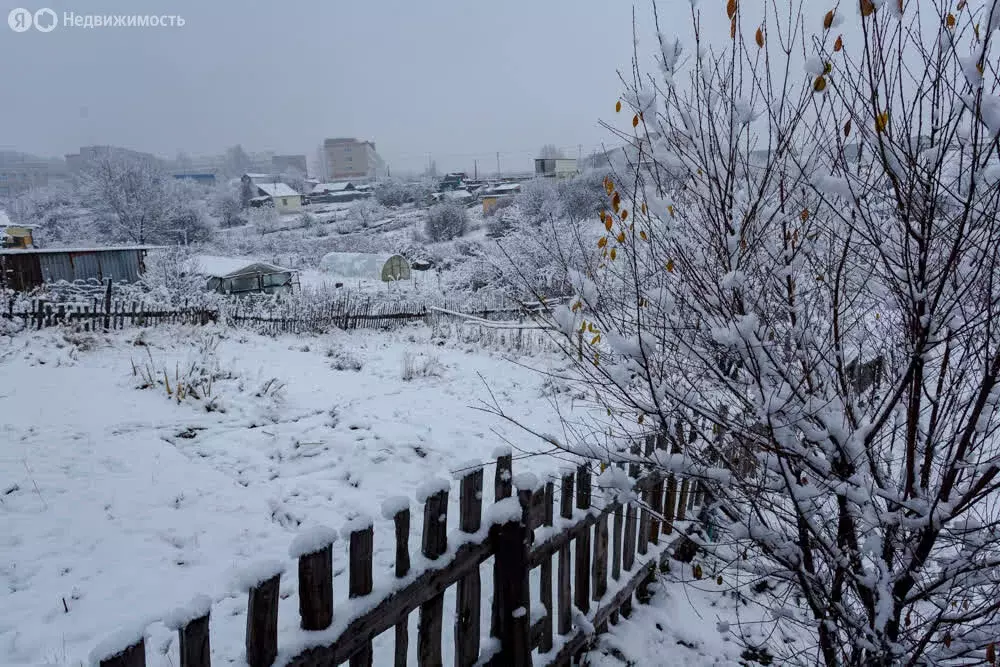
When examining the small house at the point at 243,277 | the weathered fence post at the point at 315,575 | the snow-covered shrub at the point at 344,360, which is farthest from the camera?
the small house at the point at 243,277

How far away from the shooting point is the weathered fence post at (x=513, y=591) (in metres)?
2.21

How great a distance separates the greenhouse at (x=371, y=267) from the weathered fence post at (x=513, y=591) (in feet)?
99.5

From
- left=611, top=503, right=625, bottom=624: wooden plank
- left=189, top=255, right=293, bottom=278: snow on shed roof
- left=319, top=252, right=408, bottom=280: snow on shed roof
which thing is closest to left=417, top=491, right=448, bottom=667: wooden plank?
left=611, top=503, right=625, bottom=624: wooden plank

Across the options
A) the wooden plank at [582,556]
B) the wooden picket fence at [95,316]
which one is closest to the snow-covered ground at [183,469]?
the wooden plank at [582,556]

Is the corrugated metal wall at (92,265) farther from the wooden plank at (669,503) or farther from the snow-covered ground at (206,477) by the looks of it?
the wooden plank at (669,503)

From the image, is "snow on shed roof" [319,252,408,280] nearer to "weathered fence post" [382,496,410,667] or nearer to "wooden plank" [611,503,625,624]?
"wooden plank" [611,503,625,624]

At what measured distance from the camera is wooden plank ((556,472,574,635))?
2646 millimetres

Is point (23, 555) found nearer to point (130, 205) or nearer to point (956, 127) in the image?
point (956, 127)

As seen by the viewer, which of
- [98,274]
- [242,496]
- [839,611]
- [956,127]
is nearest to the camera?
[956,127]

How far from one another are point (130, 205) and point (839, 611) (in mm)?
46193

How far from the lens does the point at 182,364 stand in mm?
7719

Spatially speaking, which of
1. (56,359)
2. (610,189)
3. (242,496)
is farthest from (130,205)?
(610,189)

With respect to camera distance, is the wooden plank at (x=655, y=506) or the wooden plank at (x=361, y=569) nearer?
the wooden plank at (x=361, y=569)

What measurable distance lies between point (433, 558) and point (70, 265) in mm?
23456
